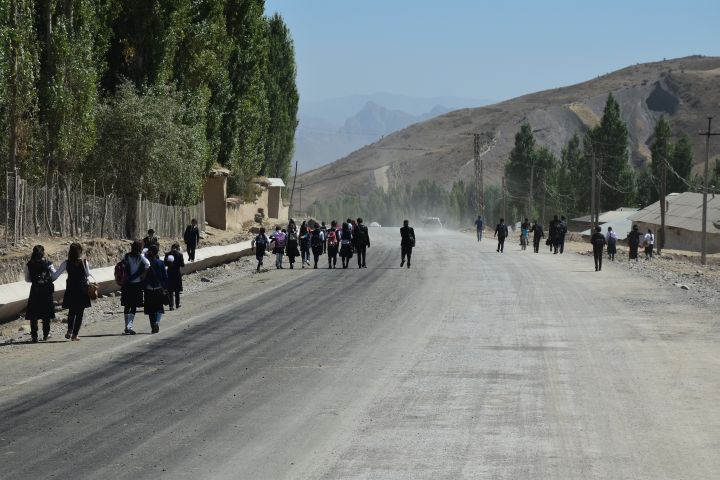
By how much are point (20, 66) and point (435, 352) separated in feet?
67.4

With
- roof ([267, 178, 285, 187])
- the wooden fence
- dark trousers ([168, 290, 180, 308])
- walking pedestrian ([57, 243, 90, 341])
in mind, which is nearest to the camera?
walking pedestrian ([57, 243, 90, 341])

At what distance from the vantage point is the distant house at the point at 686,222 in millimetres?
79625

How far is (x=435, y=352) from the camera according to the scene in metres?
17.7

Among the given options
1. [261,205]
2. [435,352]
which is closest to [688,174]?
[261,205]

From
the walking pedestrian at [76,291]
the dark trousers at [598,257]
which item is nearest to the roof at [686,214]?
the dark trousers at [598,257]

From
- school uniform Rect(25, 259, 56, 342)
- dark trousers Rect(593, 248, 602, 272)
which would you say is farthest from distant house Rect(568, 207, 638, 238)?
school uniform Rect(25, 259, 56, 342)

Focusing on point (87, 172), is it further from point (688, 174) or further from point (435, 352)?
point (688, 174)

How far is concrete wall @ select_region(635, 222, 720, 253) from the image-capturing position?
79.4 meters

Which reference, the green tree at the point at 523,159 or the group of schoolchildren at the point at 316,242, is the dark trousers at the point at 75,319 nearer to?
the group of schoolchildren at the point at 316,242

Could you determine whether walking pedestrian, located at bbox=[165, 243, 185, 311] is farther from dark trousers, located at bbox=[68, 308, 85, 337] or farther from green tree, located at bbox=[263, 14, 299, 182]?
green tree, located at bbox=[263, 14, 299, 182]

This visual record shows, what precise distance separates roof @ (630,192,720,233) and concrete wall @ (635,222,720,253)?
1.85 feet

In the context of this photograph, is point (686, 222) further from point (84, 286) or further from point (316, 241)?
point (84, 286)

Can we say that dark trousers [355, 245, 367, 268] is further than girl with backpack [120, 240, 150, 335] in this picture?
Yes

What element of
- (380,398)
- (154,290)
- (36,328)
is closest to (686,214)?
(154,290)
